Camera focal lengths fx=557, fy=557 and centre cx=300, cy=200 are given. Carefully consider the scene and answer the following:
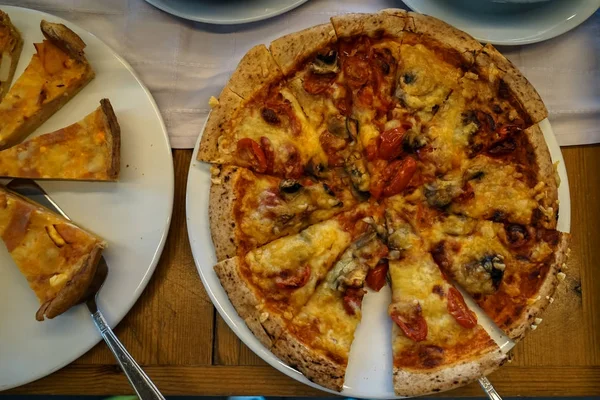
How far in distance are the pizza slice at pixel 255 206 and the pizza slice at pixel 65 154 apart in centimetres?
60

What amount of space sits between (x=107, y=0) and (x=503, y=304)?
8.41 ft

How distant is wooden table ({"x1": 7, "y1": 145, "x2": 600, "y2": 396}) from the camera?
2826mm

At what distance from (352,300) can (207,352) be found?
833mm

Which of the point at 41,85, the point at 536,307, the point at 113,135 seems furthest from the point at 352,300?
the point at 41,85

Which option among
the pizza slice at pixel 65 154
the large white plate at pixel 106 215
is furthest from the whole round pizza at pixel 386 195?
the pizza slice at pixel 65 154

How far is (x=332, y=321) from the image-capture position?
2.55m

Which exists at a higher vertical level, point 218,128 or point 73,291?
point 218,128

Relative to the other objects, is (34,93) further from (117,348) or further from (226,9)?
(117,348)

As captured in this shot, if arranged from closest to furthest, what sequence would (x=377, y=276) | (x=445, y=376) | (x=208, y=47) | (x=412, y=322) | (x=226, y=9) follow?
(x=445, y=376) → (x=412, y=322) → (x=377, y=276) → (x=226, y=9) → (x=208, y=47)

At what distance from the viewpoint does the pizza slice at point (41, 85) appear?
273 centimetres

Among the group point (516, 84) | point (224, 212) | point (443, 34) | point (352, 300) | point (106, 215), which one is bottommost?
point (352, 300)

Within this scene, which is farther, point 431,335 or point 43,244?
point 43,244

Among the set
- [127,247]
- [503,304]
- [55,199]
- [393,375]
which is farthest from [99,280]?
[503,304]

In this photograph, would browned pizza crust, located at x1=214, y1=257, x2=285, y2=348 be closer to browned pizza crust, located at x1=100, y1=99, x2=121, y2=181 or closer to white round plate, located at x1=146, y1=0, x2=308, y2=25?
browned pizza crust, located at x1=100, y1=99, x2=121, y2=181
